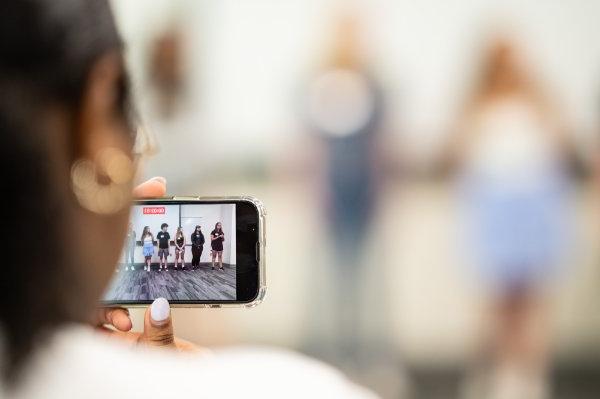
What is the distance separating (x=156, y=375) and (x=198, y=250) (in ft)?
1.49

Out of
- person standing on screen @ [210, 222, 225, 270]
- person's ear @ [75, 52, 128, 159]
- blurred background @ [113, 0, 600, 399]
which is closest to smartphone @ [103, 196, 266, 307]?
person standing on screen @ [210, 222, 225, 270]

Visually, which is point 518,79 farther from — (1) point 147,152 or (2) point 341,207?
(1) point 147,152

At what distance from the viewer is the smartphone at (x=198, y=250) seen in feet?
2.27

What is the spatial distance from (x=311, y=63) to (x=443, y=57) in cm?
38

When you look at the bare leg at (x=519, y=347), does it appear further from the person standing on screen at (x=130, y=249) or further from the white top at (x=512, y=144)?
the person standing on screen at (x=130, y=249)

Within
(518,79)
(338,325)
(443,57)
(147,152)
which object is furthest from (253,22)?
(147,152)

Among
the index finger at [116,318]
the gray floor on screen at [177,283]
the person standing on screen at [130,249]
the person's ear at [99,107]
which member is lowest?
the index finger at [116,318]

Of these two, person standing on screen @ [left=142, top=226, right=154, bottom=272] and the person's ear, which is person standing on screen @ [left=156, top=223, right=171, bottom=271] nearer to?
person standing on screen @ [left=142, top=226, right=154, bottom=272]

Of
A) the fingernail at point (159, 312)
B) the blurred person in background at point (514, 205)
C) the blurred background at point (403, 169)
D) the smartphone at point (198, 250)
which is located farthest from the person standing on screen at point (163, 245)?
the blurred person in background at point (514, 205)

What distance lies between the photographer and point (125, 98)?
0.32 metres

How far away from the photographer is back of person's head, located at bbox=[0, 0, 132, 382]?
0.89ft

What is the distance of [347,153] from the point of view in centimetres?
190

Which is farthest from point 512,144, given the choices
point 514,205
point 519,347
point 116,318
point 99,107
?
point 99,107

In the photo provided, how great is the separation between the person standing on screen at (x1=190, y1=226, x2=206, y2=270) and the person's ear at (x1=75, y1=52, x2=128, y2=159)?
0.41 m
